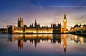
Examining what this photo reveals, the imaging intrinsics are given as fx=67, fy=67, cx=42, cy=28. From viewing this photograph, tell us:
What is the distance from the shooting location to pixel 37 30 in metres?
84.1

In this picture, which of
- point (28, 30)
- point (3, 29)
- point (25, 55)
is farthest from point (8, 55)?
point (3, 29)

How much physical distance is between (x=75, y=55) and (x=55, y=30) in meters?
75.4

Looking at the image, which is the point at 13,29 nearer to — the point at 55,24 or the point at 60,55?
the point at 55,24

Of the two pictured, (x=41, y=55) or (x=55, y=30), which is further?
(x=55, y=30)

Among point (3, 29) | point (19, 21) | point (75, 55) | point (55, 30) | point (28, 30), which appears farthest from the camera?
point (3, 29)

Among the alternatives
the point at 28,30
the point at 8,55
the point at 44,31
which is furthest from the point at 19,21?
the point at 8,55

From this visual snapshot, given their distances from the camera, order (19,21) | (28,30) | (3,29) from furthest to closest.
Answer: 1. (3,29)
2. (19,21)
3. (28,30)

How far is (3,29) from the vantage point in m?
106

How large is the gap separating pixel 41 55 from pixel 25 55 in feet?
4.17

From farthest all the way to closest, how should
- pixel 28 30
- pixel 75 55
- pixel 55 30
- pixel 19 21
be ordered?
pixel 19 21, pixel 28 30, pixel 55 30, pixel 75 55

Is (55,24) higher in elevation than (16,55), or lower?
higher

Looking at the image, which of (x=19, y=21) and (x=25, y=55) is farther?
(x=19, y=21)

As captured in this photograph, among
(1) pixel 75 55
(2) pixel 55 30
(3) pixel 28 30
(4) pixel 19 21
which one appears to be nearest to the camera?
(1) pixel 75 55

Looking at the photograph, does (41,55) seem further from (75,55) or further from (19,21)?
(19,21)
